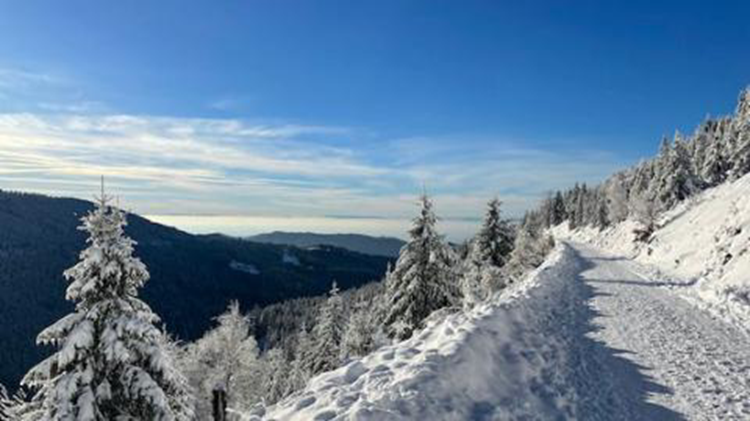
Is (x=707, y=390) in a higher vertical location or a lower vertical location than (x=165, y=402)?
higher

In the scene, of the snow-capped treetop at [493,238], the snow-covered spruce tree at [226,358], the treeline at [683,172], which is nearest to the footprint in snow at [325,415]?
the snow-covered spruce tree at [226,358]

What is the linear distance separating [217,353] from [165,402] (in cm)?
2705

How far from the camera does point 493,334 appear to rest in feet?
40.2

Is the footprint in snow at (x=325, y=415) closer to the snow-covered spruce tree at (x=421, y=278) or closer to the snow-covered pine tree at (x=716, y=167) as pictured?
the snow-covered spruce tree at (x=421, y=278)

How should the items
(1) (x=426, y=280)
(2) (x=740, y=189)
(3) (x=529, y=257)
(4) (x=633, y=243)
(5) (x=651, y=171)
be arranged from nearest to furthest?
(1) (x=426, y=280) < (2) (x=740, y=189) < (3) (x=529, y=257) < (4) (x=633, y=243) < (5) (x=651, y=171)

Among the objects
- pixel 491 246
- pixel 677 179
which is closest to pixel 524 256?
pixel 491 246

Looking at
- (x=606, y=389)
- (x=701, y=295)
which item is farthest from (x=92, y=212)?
(x=701, y=295)

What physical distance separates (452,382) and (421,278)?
71.6 ft

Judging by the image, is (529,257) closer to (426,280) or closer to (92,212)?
(426,280)

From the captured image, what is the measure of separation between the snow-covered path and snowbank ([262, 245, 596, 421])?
4.08 ft

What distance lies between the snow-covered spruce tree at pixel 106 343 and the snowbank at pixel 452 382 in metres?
5.34

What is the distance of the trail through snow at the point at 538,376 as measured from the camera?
837cm

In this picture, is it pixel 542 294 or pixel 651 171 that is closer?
pixel 542 294

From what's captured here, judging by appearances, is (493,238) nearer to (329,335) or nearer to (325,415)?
(329,335)
